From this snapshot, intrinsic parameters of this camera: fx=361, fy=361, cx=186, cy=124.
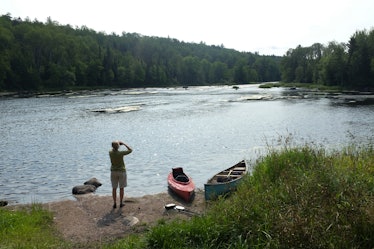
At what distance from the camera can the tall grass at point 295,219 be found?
7.12m

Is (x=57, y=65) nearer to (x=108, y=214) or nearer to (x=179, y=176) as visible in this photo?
(x=179, y=176)

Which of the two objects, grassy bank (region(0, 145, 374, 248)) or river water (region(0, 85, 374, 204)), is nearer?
grassy bank (region(0, 145, 374, 248))

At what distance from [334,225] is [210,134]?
28.4m

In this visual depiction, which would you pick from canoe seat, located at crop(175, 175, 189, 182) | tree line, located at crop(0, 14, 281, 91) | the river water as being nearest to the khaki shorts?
the river water

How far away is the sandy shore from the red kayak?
288 millimetres

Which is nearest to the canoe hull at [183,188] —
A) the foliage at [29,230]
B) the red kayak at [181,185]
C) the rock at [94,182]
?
the red kayak at [181,185]

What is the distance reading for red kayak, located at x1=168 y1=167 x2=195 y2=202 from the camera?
16.2 meters

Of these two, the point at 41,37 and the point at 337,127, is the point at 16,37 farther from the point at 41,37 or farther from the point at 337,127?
the point at 337,127

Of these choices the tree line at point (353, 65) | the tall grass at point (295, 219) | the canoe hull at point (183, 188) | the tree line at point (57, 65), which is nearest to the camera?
the tall grass at point (295, 219)

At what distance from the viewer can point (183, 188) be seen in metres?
16.6

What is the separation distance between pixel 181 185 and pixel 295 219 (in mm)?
10195

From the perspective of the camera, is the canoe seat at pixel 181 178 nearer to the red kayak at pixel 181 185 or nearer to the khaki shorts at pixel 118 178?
the red kayak at pixel 181 185

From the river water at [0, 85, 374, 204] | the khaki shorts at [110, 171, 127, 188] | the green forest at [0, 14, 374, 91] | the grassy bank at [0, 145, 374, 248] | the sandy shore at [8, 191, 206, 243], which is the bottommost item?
the river water at [0, 85, 374, 204]

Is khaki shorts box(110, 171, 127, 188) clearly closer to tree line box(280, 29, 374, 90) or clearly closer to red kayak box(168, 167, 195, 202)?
red kayak box(168, 167, 195, 202)
